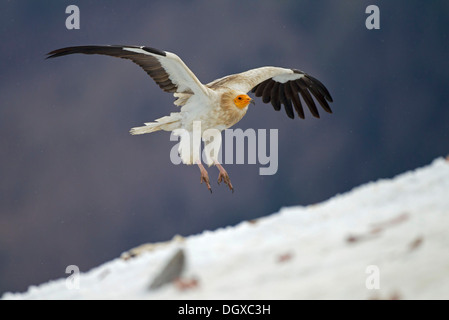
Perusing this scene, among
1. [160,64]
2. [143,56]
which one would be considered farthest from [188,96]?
[143,56]

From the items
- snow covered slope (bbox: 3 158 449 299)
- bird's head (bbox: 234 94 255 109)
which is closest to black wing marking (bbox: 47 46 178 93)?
bird's head (bbox: 234 94 255 109)

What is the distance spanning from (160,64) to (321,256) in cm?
411

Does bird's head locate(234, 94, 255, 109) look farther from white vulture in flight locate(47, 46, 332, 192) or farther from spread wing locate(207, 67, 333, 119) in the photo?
spread wing locate(207, 67, 333, 119)

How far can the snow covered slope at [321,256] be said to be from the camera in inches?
163

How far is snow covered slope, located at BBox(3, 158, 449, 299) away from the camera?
414 centimetres

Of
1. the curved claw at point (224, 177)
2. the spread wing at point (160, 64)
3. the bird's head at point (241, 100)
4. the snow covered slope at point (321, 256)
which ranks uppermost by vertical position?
the spread wing at point (160, 64)

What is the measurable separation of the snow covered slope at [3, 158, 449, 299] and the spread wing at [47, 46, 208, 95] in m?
2.43

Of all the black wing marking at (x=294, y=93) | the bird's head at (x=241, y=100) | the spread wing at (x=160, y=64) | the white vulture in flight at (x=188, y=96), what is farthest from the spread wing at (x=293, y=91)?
the spread wing at (x=160, y=64)

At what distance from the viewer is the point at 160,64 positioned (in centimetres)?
767

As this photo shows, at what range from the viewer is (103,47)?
7090 mm

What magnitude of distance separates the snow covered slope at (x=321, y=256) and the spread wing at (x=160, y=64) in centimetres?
243

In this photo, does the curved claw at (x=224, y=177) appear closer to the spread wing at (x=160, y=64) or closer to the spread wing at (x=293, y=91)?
the spread wing at (x=160, y=64)
